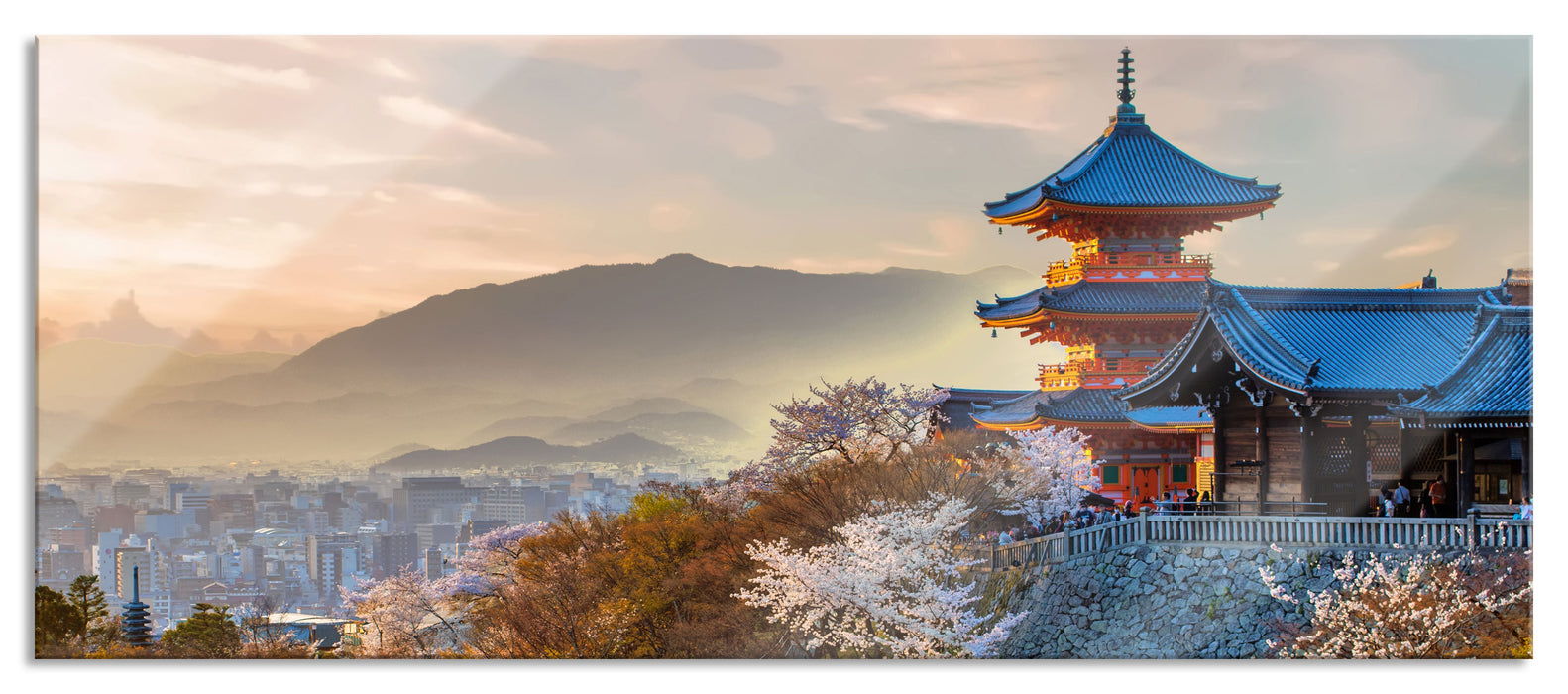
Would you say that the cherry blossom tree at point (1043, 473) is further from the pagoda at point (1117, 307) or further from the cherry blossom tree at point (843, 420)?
the cherry blossom tree at point (843, 420)

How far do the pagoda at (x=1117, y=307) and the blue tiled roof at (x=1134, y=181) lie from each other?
19 mm

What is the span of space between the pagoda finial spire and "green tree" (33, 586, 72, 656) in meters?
8.77

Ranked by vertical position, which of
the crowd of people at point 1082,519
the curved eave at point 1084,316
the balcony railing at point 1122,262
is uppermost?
the balcony railing at point 1122,262

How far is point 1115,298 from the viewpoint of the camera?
16844 millimetres

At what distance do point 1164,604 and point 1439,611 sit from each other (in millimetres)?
1930

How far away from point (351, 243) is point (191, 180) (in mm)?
1343

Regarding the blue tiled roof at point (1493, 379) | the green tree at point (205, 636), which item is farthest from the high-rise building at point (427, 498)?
the blue tiled roof at point (1493, 379)

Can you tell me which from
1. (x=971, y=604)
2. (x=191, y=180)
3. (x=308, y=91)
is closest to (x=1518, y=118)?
(x=971, y=604)

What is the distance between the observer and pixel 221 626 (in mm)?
11016

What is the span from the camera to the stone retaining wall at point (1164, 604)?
10.2 meters

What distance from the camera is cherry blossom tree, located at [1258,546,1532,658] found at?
9.63 metres

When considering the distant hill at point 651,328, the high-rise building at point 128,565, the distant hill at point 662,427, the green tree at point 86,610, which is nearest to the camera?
the green tree at point 86,610

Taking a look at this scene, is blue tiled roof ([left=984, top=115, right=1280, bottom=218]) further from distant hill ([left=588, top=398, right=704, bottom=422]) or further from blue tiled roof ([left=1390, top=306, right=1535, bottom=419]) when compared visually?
distant hill ([left=588, top=398, right=704, bottom=422])

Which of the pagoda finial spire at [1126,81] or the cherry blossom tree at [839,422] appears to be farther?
the cherry blossom tree at [839,422]
